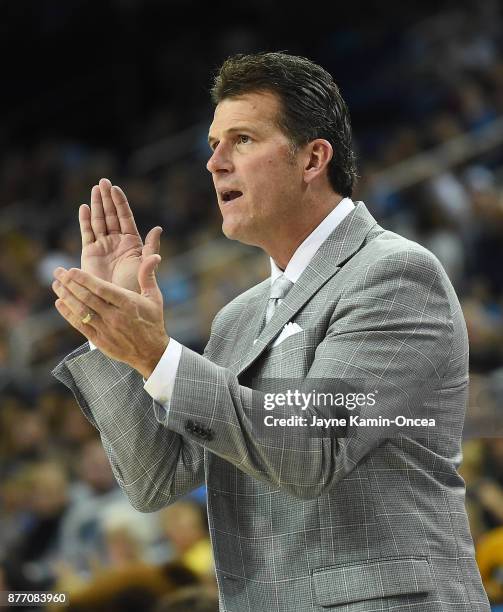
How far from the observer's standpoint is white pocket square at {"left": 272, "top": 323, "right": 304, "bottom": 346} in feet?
6.08

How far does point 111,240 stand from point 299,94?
0.43 m

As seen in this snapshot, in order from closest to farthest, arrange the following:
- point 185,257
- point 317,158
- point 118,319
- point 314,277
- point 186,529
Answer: point 118,319, point 314,277, point 317,158, point 186,529, point 185,257

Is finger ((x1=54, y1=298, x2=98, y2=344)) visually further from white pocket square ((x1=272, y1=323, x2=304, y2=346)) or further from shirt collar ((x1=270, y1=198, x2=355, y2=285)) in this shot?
shirt collar ((x1=270, y1=198, x2=355, y2=285))

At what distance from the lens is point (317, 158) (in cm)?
203

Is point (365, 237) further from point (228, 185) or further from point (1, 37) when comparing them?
point (1, 37)

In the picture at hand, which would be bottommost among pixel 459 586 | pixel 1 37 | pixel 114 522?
pixel 114 522

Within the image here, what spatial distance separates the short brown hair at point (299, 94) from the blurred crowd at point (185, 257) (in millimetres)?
1352

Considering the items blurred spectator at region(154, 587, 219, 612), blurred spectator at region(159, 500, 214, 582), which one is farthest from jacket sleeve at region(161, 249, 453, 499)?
blurred spectator at region(159, 500, 214, 582)

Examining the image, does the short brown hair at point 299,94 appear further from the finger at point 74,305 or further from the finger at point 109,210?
the finger at point 74,305

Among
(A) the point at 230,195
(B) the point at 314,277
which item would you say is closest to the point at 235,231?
(A) the point at 230,195

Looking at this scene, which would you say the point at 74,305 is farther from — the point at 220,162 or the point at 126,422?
the point at 220,162

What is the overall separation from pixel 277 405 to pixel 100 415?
0.36 m

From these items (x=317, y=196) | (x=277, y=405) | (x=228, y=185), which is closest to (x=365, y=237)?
(x=317, y=196)

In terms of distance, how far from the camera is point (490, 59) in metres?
7.30
